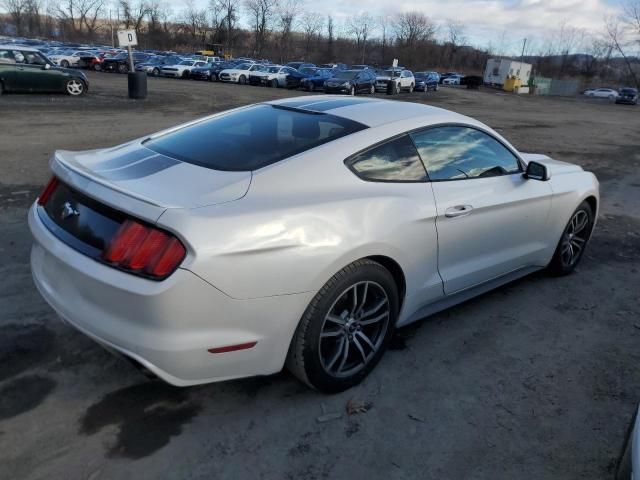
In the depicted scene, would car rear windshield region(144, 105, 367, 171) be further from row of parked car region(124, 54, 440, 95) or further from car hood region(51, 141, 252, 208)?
row of parked car region(124, 54, 440, 95)

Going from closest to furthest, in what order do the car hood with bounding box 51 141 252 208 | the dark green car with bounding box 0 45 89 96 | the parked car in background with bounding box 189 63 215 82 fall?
1. the car hood with bounding box 51 141 252 208
2. the dark green car with bounding box 0 45 89 96
3. the parked car in background with bounding box 189 63 215 82

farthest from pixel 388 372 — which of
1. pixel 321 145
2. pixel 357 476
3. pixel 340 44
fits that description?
pixel 340 44

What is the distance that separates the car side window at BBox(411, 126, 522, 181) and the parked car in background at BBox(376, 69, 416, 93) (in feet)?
96.3

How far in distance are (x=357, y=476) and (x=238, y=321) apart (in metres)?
0.87

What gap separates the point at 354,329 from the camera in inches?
114

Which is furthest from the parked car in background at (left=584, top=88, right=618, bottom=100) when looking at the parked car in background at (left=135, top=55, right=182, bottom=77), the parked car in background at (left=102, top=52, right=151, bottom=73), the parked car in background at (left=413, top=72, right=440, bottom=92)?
the parked car in background at (left=102, top=52, right=151, bottom=73)

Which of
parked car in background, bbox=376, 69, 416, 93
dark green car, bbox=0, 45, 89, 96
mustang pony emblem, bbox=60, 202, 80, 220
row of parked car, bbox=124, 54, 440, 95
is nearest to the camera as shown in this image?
mustang pony emblem, bbox=60, 202, 80, 220

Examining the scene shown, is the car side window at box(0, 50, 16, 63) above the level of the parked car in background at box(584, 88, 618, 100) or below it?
above

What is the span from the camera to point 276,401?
283 cm

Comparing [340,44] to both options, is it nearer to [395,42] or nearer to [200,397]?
[395,42]

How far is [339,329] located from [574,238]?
291 cm

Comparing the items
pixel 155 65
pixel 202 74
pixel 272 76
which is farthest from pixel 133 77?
pixel 155 65

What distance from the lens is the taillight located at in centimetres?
217

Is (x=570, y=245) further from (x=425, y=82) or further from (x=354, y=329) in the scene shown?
(x=425, y=82)
